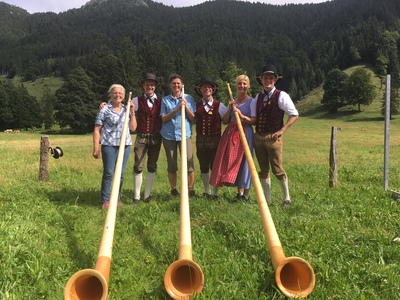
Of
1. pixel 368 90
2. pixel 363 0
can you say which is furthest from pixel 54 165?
pixel 363 0

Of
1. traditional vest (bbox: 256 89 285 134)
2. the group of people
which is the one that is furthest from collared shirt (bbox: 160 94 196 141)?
traditional vest (bbox: 256 89 285 134)

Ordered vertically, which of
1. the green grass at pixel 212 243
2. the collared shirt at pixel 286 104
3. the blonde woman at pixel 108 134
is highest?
the collared shirt at pixel 286 104

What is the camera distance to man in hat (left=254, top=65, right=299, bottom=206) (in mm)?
5750

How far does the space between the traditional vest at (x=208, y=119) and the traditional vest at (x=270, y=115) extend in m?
0.86

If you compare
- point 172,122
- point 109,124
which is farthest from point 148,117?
point 109,124

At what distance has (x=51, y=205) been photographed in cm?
636

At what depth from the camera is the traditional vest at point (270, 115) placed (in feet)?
19.0

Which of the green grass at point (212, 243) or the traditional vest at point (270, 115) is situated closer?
the green grass at point (212, 243)

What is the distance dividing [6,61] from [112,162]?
212 metres

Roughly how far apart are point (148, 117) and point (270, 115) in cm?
236

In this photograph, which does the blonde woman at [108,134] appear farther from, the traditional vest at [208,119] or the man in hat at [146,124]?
the traditional vest at [208,119]

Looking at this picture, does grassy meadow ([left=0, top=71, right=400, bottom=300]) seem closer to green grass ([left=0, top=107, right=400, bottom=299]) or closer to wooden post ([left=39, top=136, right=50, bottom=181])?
green grass ([left=0, top=107, right=400, bottom=299])

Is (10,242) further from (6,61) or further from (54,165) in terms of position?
(6,61)

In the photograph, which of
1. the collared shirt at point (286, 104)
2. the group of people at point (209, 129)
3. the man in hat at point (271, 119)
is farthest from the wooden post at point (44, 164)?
the collared shirt at point (286, 104)
